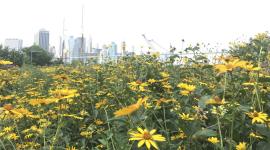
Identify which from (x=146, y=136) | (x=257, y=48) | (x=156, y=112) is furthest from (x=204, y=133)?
(x=257, y=48)

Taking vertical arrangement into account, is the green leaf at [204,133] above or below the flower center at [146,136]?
below

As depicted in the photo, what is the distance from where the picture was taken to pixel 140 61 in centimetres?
442

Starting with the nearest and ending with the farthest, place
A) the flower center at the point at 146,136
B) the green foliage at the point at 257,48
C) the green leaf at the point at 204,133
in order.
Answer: the flower center at the point at 146,136 < the green leaf at the point at 204,133 < the green foliage at the point at 257,48

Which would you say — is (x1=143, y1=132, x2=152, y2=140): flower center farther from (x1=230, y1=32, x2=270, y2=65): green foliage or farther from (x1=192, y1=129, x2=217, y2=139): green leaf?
(x1=230, y1=32, x2=270, y2=65): green foliage

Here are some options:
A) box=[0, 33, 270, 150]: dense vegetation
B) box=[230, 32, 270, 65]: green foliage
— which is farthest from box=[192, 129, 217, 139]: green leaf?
box=[230, 32, 270, 65]: green foliage

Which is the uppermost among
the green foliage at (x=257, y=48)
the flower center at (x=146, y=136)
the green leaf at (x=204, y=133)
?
the green foliage at (x=257, y=48)

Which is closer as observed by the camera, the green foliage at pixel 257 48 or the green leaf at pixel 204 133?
the green leaf at pixel 204 133

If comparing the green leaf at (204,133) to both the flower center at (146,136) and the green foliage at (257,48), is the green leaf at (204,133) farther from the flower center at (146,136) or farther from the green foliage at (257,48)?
the green foliage at (257,48)

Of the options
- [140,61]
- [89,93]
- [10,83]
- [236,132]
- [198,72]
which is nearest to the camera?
[236,132]

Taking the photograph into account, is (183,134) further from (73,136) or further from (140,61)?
(140,61)

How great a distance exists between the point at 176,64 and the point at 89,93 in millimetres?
1411

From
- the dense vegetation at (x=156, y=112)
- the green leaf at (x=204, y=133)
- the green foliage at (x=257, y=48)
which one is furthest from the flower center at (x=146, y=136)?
the green foliage at (x=257, y=48)

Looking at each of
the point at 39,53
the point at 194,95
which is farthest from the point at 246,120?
the point at 39,53

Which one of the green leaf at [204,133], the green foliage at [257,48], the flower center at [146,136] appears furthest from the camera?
the green foliage at [257,48]
